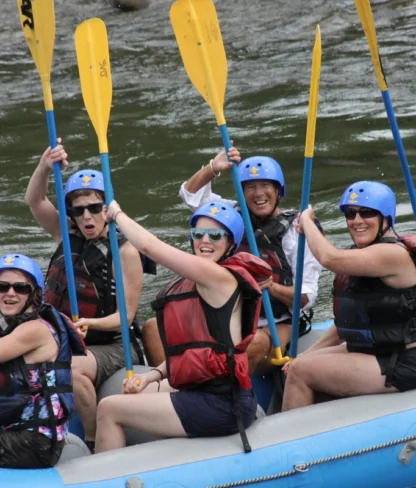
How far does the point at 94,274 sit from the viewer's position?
5.89 m

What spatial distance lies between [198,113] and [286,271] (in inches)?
343

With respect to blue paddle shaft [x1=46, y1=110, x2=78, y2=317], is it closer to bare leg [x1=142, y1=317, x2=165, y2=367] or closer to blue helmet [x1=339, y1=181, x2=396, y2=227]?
bare leg [x1=142, y1=317, x2=165, y2=367]

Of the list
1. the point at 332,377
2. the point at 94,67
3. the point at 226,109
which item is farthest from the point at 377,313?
the point at 226,109

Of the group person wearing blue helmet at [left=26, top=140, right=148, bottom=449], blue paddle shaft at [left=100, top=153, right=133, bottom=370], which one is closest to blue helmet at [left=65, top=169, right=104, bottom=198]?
person wearing blue helmet at [left=26, top=140, right=148, bottom=449]

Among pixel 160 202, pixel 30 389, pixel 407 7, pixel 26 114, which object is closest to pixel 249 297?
pixel 30 389

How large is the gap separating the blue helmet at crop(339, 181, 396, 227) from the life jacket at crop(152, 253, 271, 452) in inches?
22.5

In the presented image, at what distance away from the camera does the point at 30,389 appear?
4.81m

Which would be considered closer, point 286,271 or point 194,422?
point 194,422

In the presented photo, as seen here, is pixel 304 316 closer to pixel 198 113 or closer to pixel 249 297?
pixel 249 297

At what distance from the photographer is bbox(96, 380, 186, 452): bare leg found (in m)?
5.03

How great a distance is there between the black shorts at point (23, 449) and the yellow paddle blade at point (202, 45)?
5.92 feet

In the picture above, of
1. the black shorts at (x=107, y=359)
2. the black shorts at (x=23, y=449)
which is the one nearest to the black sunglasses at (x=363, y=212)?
the black shorts at (x=107, y=359)

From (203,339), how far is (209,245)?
406mm

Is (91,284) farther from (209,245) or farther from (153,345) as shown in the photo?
(209,245)
